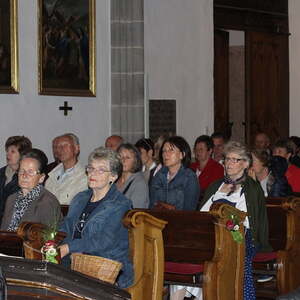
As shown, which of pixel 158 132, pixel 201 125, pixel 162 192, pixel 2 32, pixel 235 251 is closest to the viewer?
pixel 235 251

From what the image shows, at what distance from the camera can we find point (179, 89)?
1538 centimetres

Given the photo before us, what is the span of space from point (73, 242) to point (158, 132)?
8625 millimetres

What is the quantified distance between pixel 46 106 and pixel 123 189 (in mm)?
4499

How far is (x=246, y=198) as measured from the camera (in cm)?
764

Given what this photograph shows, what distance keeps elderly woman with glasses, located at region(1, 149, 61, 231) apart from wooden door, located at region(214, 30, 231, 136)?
10.3m

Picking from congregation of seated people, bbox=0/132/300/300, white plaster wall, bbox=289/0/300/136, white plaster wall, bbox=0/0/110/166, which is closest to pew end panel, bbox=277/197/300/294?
congregation of seated people, bbox=0/132/300/300

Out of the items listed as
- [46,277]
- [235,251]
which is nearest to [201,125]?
[235,251]

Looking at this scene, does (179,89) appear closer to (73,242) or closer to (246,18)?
(246,18)

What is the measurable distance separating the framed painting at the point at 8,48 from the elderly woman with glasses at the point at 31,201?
16.6 ft

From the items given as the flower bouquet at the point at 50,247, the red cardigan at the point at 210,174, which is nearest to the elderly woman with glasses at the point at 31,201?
the flower bouquet at the point at 50,247

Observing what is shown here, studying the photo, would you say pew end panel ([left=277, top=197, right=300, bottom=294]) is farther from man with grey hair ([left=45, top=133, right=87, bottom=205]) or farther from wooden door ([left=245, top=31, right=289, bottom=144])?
wooden door ([left=245, top=31, right=289, bottom=144])

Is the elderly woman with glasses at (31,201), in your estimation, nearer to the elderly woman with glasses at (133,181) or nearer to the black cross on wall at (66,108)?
the elderly woman with glasses at (133,181)

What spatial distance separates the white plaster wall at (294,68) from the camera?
18.3 metres

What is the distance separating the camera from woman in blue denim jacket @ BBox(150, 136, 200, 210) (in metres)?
8.80
